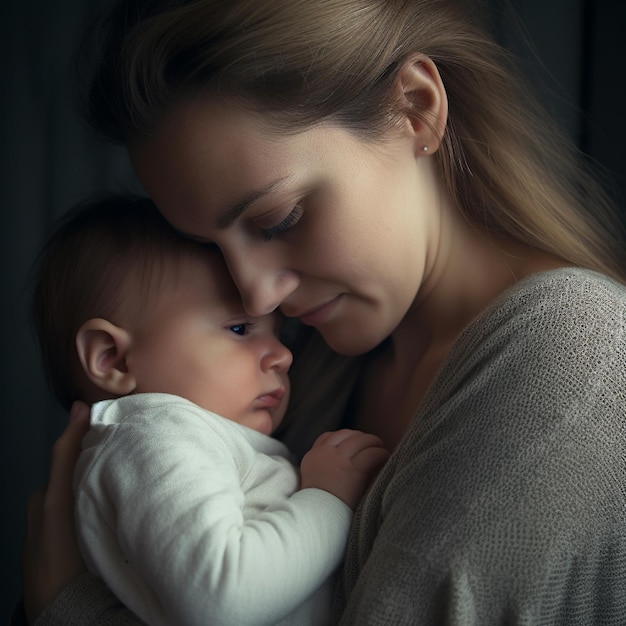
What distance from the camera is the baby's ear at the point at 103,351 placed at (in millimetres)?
1130

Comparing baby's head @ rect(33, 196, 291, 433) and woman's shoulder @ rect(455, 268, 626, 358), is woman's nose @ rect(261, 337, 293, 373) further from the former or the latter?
woman's shoulder @ rect(455, 268, 626, 358)

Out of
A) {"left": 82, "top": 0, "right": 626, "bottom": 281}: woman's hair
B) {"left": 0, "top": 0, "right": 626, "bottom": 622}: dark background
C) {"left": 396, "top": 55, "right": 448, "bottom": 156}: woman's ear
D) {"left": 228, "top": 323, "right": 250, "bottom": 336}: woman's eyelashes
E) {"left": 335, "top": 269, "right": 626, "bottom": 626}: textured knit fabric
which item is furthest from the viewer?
{"left": 0, "top": 0, "right": 626, "bottom": 622}: dark background

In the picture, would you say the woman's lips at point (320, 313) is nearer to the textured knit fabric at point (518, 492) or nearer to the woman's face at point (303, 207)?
the woman's face at point (303, 207)

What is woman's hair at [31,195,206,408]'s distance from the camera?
45.4 inches

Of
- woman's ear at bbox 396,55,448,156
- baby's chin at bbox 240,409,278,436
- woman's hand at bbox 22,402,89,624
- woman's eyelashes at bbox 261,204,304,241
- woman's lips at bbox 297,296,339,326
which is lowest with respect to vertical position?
woman's hand at bbox 22,402,89,624

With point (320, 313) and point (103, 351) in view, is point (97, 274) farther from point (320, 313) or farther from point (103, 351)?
point (320, 313)

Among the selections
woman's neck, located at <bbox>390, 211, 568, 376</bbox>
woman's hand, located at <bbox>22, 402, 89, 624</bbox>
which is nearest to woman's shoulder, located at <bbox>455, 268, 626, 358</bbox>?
woman's neck, located at <bbox>390, 211, 568, 376</bbox>

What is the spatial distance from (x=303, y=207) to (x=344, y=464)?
1.20 ft

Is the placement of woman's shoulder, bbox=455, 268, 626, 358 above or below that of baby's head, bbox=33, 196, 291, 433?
above

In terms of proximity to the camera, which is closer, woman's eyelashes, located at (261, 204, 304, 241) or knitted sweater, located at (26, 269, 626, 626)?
knitted sweater, located at (26, 269, 626, 626)

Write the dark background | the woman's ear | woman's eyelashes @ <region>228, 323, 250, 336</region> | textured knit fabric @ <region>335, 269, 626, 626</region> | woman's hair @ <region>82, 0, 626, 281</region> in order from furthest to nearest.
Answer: the dark background → woman's eyelashes @ <region>228, 323, 250, 336</region> → the woman's ear → woman's hair @ <region>82, 0, 626, 281</region> → textured knit fabric @ <region>335, 269, 626, 626</region>

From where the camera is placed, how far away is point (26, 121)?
1.85 metres

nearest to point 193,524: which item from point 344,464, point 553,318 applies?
point 344,464

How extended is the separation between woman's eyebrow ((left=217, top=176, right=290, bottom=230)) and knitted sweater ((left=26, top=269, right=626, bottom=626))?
33 centimetres
